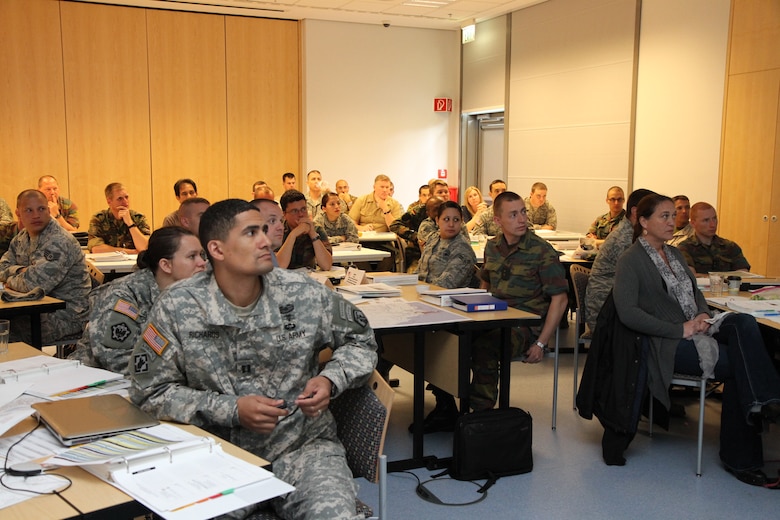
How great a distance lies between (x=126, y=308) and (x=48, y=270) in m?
2.03

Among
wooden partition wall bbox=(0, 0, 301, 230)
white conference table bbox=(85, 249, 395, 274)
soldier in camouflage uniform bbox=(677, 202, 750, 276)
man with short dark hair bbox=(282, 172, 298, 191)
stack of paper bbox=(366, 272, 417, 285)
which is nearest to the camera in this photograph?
stack of paper bbox=(366, 272, 417, 285)

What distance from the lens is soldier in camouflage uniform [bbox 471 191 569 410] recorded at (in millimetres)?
4129

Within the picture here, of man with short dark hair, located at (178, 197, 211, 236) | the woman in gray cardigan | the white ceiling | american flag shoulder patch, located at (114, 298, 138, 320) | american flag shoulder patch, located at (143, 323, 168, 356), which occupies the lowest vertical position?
the woman in gray cardigan

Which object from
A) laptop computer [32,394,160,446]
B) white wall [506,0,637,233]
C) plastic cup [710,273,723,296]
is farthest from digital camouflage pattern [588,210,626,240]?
laptop computer [32,394,160,446]

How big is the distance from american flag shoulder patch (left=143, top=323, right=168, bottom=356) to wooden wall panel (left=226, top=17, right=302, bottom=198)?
393 inches

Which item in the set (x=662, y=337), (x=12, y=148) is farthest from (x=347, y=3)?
(x=662, y=337)

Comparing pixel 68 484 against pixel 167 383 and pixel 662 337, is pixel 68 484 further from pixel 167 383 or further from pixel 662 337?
pixel 662 337

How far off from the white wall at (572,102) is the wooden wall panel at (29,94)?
6541 millimetres

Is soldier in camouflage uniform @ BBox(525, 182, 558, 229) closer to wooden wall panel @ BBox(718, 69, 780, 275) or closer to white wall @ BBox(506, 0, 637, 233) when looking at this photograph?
white wall @ BBox(506, 0, 637, 233)

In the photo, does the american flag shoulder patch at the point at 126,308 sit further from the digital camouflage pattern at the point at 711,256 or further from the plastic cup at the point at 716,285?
the digital camouflage pattern at the point at 711,256

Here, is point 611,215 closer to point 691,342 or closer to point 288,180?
point 288,180

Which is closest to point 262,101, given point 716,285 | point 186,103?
point 186,103

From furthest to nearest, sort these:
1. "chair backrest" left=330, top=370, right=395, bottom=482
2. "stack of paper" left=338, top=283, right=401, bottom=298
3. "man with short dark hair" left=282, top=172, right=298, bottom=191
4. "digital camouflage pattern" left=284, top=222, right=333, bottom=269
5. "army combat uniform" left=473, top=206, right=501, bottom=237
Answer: "man with short dark hair" left=282, top=172, right=298, bottom=191 → "army combat uniform" left=473, top=206, right=501, bottom=237 → "digital camouflage pattern" left=284, top=222, right=333, bottom=269 → "stack of paper" left=338, top=283, right=401, bottom=298 → "chair backrest" left=330, top=370, right=395, bottom=482

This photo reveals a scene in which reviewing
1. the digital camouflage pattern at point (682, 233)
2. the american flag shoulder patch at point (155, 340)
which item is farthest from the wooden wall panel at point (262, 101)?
the american flag shoulder patch at point (155, 340)
